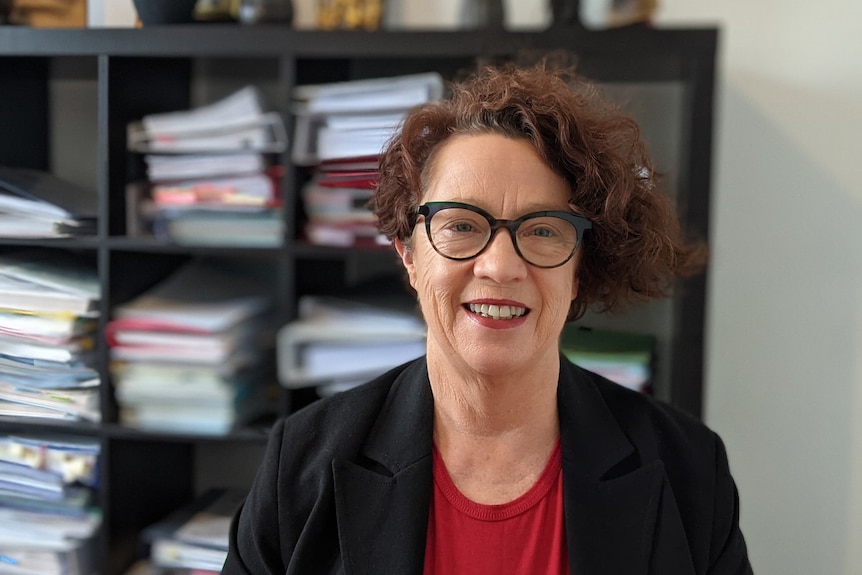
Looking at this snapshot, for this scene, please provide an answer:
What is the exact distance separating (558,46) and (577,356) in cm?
61

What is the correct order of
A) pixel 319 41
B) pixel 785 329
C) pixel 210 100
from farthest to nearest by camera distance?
1. pixel 210 100
2. pixel 785 329
3. pixel 319 41

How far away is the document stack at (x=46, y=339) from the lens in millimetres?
1625

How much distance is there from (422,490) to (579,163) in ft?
1.67

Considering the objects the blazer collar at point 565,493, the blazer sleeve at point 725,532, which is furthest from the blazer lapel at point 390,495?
the blazer sleeve at point 725,532

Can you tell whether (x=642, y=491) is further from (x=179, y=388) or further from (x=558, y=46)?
(x=179, y=388)

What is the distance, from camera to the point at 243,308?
175 centimetres

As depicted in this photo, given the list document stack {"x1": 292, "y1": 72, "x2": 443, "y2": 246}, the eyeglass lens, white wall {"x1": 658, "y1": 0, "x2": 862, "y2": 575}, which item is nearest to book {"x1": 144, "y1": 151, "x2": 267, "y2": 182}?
document stack {"x1": 292, "y1": 72, "x2": 443, "y2": 246}

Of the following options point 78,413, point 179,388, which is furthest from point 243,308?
point 78,413

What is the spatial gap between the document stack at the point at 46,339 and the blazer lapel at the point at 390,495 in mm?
787

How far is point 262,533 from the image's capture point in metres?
1.17

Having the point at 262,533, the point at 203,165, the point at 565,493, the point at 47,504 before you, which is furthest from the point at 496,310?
the point at 47,504

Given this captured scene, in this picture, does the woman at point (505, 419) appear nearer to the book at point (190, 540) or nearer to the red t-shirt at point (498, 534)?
the red t-shirt at point (498, 534)

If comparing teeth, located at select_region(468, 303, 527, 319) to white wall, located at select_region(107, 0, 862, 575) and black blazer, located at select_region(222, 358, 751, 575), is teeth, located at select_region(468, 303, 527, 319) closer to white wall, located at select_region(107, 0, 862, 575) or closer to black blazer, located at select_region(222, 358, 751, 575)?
black blazer, located at select_region(222, 358, 751, 575)

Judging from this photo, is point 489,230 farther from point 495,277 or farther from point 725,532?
point 725,532
